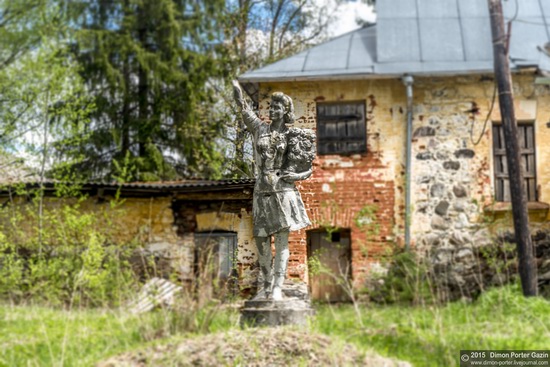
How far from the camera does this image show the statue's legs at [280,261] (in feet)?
21.2

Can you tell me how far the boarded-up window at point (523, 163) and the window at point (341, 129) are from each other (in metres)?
2.38

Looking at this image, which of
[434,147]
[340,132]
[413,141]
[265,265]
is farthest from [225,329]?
[434,147]

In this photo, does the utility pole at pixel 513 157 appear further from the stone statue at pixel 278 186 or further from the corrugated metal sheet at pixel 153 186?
the corrugated metal sheet at pixel 153 186

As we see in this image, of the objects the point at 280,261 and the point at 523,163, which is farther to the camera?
the point at 523,163

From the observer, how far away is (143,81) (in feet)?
60.4

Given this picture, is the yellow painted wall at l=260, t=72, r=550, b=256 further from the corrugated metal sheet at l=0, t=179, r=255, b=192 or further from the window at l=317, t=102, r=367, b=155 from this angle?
the corrugated metal sheet at l=0, t=179, r=255, b=192

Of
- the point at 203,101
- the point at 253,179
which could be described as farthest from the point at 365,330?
the point at 203,101

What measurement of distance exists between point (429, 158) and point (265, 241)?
5.85 metres

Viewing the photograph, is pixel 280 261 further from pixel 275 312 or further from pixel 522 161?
pixel 522 161

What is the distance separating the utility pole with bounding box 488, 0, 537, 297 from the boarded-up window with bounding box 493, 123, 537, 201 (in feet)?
7.26

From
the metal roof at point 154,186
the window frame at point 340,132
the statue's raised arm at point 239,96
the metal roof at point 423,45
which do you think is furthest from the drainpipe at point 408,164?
the statue's raised arm at point 239,96

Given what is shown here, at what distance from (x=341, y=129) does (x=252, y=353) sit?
6843 mm

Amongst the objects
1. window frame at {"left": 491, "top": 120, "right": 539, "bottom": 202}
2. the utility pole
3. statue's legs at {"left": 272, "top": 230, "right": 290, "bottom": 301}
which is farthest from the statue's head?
window frame at {"left": 491, "top": 120, "right": 539, "bottom": 202}

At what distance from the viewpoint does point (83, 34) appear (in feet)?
58.6
